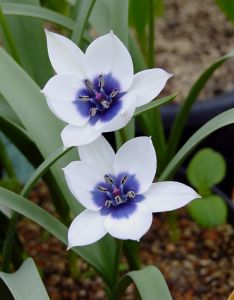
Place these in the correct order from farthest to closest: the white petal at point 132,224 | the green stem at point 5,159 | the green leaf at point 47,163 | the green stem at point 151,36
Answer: the green stem at point 5,159 → the green stem at point 151,36 → the green leaf at point 47,163 → the white petal at point 132,224

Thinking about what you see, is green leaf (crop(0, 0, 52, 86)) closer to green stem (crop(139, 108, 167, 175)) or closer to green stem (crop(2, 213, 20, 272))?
green stem (crop(139, 108, 167, 175))

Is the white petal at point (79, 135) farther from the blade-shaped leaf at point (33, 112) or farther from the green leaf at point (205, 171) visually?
the green leaf at point (205, 171)

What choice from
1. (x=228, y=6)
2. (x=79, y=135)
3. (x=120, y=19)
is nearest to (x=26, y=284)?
(x=79, y=135)

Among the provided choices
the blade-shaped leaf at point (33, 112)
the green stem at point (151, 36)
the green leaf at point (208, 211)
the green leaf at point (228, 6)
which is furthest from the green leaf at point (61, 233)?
the green leaf at point (228, 6)

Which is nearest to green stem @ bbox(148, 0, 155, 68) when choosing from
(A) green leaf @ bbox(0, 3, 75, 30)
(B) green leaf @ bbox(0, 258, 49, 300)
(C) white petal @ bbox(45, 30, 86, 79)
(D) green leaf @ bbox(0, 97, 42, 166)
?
(A) green leaf @ bbox(0, 3, 75, 30)

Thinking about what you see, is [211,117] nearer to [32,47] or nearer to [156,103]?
[32,47]

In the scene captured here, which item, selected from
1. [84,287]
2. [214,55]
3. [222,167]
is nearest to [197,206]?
[222,167]

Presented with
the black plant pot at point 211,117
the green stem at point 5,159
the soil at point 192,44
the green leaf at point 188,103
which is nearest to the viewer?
the green leaf at point 188,103
